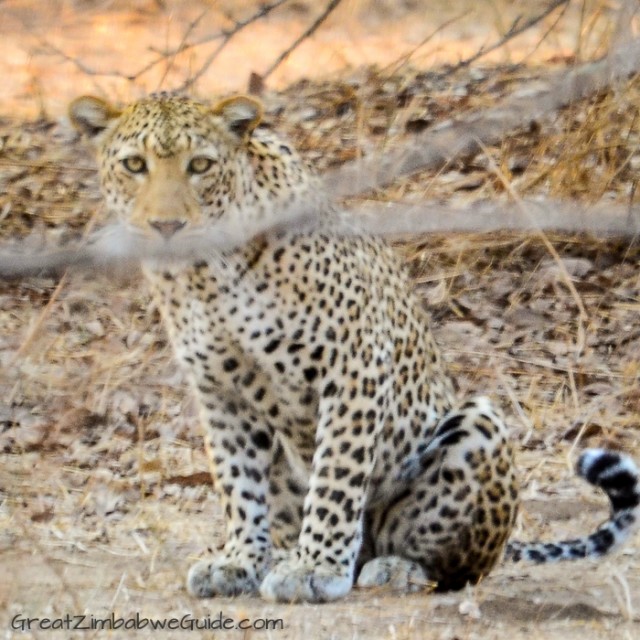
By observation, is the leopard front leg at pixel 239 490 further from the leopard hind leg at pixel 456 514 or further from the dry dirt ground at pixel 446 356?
the leopard hind leg at pixel 456 514

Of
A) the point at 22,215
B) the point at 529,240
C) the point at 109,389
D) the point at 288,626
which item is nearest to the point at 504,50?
the point at 529,240

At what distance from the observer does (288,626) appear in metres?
4.94

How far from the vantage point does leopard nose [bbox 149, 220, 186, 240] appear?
187 inches

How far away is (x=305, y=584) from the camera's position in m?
5.25

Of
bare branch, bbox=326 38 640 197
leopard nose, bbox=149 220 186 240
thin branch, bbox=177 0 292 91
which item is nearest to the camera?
bare branch, bbox=326 38 640 197

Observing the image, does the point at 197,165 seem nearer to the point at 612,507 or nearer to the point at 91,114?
the point at 91,114

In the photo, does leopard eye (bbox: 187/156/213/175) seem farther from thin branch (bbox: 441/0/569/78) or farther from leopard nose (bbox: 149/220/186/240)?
thin branch (bbox: 441/0/569/78)

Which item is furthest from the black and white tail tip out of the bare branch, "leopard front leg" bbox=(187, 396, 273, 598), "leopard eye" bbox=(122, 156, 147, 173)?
the bare branch

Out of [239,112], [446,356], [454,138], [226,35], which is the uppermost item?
[226,35]

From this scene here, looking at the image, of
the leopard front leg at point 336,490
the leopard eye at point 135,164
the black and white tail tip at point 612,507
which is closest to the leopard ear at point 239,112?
the leopard eye at point 135,164

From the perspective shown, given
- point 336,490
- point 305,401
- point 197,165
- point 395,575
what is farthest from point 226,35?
point 395,575

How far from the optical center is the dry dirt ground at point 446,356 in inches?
202

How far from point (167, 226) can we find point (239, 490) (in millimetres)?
1278

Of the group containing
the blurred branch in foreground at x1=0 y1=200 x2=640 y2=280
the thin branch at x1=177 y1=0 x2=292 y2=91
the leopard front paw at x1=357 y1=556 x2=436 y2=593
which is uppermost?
the thin branch at x1=177 y1=0 x2=292 y2=91
